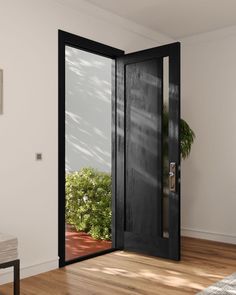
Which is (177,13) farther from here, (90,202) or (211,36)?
(90,202)

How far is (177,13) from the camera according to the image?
452 centimetres

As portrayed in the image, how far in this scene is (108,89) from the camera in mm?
6504

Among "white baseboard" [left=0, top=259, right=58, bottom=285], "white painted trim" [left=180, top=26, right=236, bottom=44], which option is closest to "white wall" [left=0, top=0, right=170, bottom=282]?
"white baseboard" [left=0, top=259, right=58, bottom=285]

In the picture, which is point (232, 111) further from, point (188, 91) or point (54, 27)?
point (54, 27)

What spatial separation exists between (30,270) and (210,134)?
297cm

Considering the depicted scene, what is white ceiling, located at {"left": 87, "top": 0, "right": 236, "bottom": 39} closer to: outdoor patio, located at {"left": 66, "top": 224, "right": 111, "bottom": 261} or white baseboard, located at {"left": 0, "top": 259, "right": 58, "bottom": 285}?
white baseboard, located at {"left": 0, "top": 259, "right": 58, "bottom": 285}

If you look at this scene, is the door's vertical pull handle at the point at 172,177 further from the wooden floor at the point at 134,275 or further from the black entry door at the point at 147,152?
the wooden floor at the point at 134,275

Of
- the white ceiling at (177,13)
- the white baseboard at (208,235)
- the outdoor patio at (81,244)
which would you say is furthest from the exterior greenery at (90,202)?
the white ceiling at (177,13)

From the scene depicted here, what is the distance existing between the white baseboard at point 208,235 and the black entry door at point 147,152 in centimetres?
114

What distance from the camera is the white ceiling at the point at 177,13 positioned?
4195 mm

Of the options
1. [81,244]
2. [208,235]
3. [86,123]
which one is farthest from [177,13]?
[81,244]

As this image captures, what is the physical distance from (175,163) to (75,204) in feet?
7.86

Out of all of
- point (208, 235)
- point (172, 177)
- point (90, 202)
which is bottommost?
point (208, 235)

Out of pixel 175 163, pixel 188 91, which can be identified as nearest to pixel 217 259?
pixel 175 163
